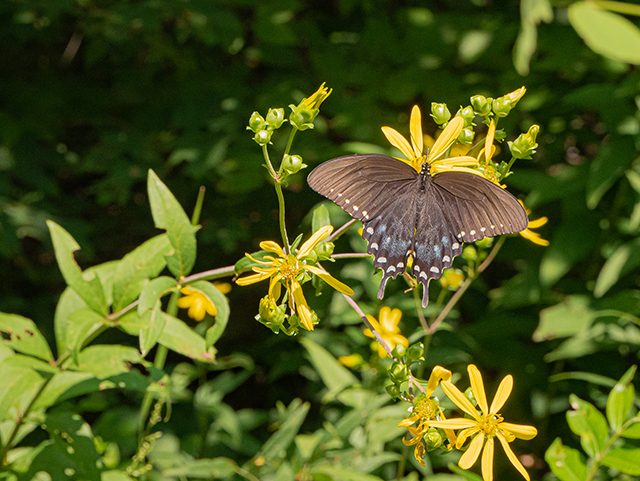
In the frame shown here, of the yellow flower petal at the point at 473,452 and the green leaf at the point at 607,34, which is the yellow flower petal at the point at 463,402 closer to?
the yellow flower petal at the point at 473,452

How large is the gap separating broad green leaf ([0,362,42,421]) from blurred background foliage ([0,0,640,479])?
0.78 metres

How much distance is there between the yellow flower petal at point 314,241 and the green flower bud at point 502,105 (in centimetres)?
49

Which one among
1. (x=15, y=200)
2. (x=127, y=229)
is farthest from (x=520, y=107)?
(x=15, y=200)

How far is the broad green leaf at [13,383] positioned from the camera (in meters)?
1.36

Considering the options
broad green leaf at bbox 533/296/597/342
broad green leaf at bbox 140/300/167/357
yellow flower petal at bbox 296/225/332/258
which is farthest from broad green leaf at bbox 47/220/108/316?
broad green leaf at bbox 533/296/597/342

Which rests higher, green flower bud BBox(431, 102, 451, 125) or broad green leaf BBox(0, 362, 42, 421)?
green flower bud BBox(431, 102, 451, 125)

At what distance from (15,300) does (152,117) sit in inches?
47.2

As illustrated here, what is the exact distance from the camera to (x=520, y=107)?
2652mm

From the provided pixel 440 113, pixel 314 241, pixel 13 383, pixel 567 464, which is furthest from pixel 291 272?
pixel 567 464

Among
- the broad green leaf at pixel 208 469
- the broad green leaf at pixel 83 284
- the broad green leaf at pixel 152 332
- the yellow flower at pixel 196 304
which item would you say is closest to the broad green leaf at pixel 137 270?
the broad green leaf at pixel 83 284

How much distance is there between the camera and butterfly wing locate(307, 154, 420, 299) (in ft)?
4.26

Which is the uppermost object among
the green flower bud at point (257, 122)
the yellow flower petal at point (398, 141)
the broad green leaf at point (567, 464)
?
the green flower bud at point (257, 122)

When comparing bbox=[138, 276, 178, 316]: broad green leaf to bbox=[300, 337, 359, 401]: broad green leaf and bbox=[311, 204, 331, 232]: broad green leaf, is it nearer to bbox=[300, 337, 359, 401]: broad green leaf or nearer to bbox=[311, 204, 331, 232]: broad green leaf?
bbox=[311, 204, 331, 232]: broad green leaf

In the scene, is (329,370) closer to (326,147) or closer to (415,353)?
(415,353)
